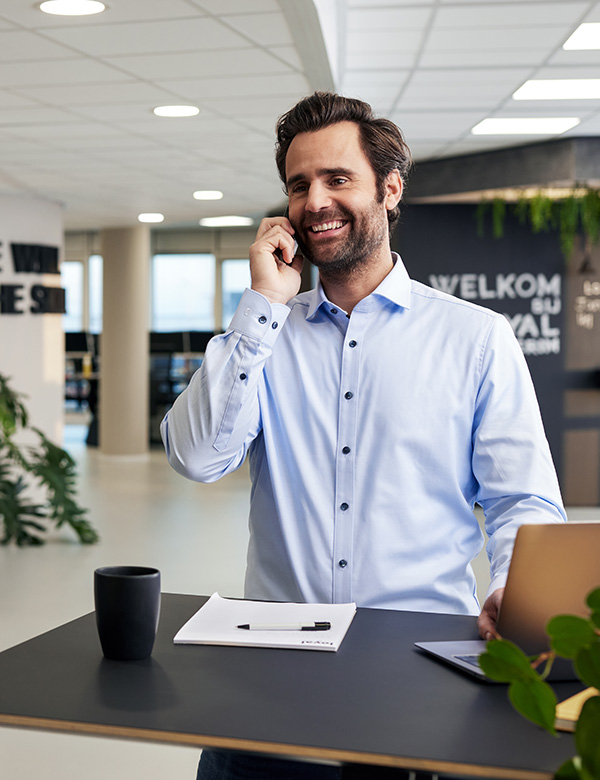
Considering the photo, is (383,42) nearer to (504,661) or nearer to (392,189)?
(392,189)

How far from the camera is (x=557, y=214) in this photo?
8.39 metres

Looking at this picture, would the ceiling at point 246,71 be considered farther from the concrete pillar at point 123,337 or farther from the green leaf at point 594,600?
the concrete pillar at point 123,337

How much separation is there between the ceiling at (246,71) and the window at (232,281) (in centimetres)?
824

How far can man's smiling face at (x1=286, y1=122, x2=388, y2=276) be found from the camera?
5.64 feet

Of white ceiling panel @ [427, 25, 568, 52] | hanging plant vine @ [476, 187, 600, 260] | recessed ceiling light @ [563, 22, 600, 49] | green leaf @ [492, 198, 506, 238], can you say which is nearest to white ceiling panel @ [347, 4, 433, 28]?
white ceiling panel @ [427, 25, 568, 52]

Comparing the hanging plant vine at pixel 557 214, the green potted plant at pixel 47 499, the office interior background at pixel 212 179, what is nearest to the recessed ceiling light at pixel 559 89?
the office interior background at pixel 212 179

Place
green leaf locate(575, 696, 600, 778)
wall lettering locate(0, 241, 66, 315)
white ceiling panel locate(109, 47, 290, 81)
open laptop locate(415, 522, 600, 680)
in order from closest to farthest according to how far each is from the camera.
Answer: green leaf locate(575, 696, 600, 778) < open laptop locate(415, 522, 600, 680) < white ceiling panel locate(109, 47, 290, 81) < wall lettering locate(0, 241, 66, 315)

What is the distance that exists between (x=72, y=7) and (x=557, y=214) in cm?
553

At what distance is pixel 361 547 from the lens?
166 centimetres

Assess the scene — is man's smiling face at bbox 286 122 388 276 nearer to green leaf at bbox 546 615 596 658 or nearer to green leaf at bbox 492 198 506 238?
green leaf at bbox 546 615 596 658

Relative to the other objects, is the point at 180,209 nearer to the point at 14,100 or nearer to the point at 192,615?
the point at 14,100

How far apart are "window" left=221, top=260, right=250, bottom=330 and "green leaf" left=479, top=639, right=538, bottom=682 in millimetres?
15616

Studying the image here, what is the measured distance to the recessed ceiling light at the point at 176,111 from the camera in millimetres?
5734

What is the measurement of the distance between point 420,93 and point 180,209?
5338 millimetres
